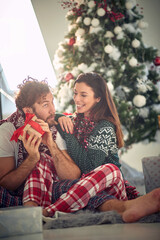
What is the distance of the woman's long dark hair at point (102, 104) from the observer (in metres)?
1.99

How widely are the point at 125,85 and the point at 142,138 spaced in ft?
1.63

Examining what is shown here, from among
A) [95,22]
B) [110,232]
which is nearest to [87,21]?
[95,22]

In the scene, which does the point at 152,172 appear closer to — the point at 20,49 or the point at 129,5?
the point at 20,49

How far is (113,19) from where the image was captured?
8.23 feet

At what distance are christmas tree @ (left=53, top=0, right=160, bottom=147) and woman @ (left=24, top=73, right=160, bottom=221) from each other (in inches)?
11.5

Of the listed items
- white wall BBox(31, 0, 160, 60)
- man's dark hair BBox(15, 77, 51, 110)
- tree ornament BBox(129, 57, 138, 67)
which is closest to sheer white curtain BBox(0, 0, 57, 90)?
man's dark hair BBox(15, 77, 51, 110)

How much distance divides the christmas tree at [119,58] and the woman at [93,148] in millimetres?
293

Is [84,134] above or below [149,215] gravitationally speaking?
above

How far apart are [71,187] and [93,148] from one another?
285mm

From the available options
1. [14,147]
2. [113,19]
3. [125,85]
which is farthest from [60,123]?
[113,19]

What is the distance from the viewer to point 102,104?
201cm

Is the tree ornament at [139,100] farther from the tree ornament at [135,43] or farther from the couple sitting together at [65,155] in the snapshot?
the couple sitting together at [65,155]

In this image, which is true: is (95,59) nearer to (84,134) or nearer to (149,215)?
(84,134)

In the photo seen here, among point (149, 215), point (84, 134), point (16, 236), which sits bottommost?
point (149, 215)
